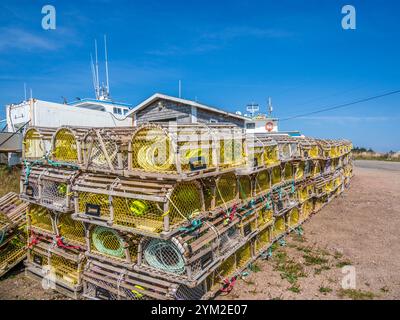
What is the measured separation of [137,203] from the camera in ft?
13.1

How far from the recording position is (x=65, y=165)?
521 cm

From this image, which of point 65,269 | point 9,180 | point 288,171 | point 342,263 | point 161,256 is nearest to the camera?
point 161,256

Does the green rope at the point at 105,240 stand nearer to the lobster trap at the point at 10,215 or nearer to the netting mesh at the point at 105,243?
the netting mesh at the point at 105,243

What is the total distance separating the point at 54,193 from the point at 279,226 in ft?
18.3

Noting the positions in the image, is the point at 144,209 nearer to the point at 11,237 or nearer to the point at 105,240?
the point at 105,240

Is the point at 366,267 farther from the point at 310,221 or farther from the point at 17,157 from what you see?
the point at 17,157

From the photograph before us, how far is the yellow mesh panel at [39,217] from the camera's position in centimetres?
578

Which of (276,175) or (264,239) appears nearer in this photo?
(264,239)

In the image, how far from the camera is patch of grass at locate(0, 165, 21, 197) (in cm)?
966

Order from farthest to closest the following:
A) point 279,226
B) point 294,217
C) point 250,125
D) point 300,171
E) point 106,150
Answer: point 250,125, point 300,171, point 294,217, point 279,226, point 106,150

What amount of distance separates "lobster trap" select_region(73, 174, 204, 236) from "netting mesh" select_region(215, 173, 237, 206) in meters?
0.64

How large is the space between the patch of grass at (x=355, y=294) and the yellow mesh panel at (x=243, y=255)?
5.79 feet

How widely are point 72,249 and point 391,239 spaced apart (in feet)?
25.8

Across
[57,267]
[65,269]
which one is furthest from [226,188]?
[57,267]
